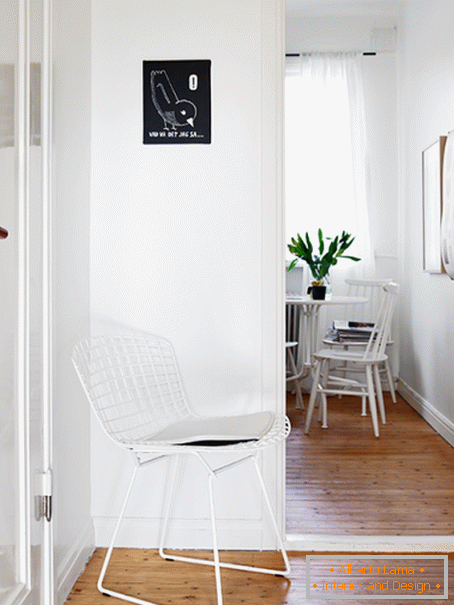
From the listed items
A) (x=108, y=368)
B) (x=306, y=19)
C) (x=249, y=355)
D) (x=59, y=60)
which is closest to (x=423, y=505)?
(x=249, y=355)

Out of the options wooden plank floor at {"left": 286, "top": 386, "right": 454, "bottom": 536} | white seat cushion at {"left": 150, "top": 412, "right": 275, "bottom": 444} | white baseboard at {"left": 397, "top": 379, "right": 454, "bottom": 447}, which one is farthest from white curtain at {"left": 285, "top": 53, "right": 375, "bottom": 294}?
white seat cushion at {"left": 150, "top": 412, "right": 275, "bottom": 444}

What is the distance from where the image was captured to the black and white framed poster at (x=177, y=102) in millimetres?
2125

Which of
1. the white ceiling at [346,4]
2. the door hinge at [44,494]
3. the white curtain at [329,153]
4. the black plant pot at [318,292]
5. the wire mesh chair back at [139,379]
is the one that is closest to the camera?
the door hinge at [44,494]

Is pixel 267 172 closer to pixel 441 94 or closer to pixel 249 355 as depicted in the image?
pixel 249 355

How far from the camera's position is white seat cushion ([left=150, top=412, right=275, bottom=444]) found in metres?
1.65

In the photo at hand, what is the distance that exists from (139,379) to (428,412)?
2.45 meters

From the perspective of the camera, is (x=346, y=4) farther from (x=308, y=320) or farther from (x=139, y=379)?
(x=139, y=379)

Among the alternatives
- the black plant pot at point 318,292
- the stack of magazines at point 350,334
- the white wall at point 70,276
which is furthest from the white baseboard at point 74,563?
the stack of magazines at point 350,334

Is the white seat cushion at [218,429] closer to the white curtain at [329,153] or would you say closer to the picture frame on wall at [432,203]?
the picture frame on wall at [432,203]

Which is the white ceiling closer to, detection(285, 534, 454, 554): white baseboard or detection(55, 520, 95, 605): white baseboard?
detection(285, 534, 454, 554): white baseboard

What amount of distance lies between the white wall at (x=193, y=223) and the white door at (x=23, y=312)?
51 cm

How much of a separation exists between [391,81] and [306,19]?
885 millimetres

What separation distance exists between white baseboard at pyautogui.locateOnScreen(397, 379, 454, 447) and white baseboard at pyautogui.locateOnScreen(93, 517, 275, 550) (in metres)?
1.71

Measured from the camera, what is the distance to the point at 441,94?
12.0 feet
